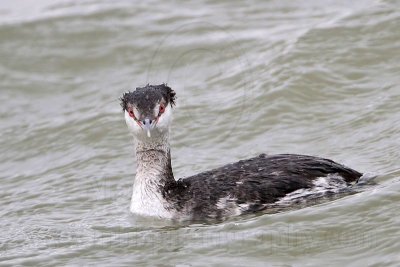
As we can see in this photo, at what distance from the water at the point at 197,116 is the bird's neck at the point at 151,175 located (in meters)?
0.23

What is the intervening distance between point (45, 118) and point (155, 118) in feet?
18.1

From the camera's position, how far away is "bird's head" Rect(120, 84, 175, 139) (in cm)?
1038

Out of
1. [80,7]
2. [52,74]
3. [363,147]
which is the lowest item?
A: [363,147]

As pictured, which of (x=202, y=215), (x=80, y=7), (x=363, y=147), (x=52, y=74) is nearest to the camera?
(x=202, y=215)

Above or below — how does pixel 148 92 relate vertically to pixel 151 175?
above

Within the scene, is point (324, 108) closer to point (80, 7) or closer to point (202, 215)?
point (202, 215)

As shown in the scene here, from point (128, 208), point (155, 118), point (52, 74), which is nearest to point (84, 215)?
point (128, 208)

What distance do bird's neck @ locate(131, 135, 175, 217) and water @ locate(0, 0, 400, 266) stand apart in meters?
0.23

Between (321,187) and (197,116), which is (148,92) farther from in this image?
(197,116)

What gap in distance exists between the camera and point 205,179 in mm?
10648

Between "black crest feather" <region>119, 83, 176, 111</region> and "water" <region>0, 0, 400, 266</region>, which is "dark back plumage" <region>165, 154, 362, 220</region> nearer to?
"water" <region>0, 0, 400, 266</region>

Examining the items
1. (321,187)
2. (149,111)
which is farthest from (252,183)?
(149,111)

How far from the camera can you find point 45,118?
1565 centimetres

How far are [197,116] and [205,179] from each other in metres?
4.21
